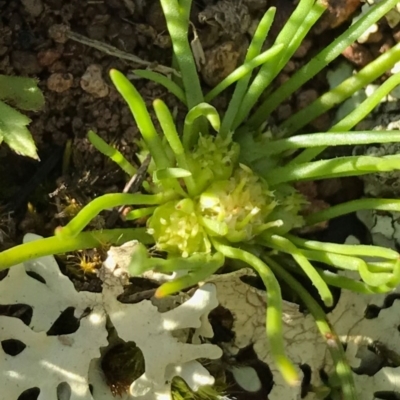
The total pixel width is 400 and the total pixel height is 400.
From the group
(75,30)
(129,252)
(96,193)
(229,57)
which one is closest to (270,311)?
(129,252)

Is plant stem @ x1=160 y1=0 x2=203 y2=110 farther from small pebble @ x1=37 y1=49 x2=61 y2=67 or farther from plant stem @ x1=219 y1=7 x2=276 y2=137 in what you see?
small pebble @ x1=37 y1=49 x2=61 y2=67

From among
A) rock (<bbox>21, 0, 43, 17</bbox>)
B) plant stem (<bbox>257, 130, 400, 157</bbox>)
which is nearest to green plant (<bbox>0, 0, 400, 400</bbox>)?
plant stem (<bbox>257, 130, 400, 157</bbox>)

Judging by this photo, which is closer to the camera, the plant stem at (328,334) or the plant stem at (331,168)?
the plant stem at (331,168)

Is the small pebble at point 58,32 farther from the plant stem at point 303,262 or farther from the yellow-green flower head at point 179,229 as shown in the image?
the plant stem at point 303,262

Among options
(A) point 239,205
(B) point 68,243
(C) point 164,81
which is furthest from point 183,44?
(B) point 68,243

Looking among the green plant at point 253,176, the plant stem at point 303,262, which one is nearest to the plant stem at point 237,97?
the green plant at point 253,176

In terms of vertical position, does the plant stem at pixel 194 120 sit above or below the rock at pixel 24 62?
below
